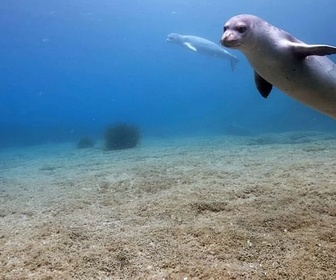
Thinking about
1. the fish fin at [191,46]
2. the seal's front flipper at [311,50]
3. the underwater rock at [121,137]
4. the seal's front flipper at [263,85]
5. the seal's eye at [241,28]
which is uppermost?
the fish fin at [191,46]

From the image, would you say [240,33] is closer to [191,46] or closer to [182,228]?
[182,228]

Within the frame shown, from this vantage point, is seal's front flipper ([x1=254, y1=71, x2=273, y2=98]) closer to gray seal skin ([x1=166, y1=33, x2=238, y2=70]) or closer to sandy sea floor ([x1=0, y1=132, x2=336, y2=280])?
sandy sea floor ([x1=0, y1=132, x2=336, y2=280])

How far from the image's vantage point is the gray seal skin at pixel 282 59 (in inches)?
117

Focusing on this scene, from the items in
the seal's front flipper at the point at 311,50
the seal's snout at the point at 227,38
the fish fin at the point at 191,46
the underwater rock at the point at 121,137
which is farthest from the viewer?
the fish fin at the point at 191,46

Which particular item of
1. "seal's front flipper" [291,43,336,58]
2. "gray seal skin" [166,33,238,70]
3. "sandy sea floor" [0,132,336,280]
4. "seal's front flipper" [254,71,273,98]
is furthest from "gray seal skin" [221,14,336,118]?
"gray seal skin" [166,33,238,70]

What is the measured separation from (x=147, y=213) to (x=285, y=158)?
14.5 feet

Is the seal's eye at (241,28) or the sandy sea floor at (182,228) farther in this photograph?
the seal's eye at (241,28)

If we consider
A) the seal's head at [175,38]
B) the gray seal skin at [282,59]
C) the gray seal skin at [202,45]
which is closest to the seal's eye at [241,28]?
the gray seal skin at [282,59]

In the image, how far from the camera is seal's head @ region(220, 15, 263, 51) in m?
2.92

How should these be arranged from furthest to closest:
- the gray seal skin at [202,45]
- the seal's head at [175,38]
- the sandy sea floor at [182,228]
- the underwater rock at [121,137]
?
the seal's head at [175,38]
the gray seal skin at [202,45]
the underwater rock at [121,137]
the sandy sea floor at [182,228]

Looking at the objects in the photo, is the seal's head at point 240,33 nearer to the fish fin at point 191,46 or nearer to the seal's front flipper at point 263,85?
the seal's front flipper at point 263,85

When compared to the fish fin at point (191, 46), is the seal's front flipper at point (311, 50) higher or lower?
lower

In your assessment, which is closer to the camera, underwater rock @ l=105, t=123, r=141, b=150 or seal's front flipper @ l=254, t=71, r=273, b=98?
seal's front flipper @ l=254, t=71, r=273, b=98

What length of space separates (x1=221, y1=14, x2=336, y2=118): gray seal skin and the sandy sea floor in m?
1.47
